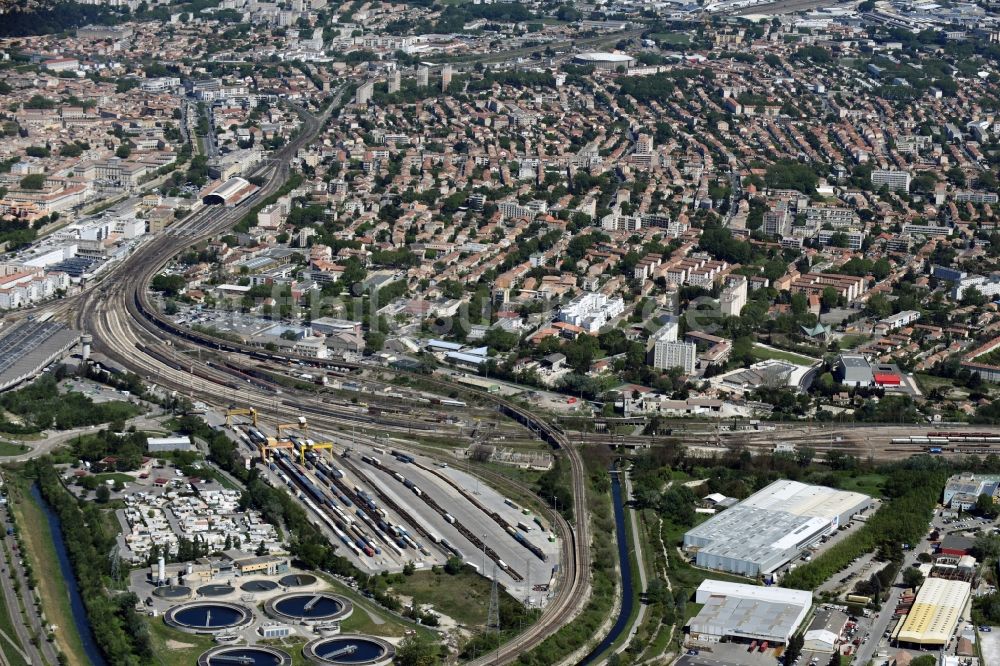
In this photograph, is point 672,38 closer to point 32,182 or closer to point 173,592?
point 32,182

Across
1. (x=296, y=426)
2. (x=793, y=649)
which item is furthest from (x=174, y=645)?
(x=296, y=426)

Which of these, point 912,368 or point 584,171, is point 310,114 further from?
point 912,368

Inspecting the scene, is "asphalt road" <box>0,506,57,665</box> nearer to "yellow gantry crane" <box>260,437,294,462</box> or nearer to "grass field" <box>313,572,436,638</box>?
"grass field" <box>313,572,436,638</box>

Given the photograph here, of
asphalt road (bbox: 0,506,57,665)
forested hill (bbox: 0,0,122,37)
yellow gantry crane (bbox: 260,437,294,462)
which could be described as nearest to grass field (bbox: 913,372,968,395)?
yellow gantry crane (bbox: 260,437,294,462)

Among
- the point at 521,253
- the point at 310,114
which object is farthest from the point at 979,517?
the point at 310,114

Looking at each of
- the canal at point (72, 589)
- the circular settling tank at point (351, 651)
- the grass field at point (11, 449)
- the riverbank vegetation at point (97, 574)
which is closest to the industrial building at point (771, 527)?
the circular settling tank at point (351, 651)
